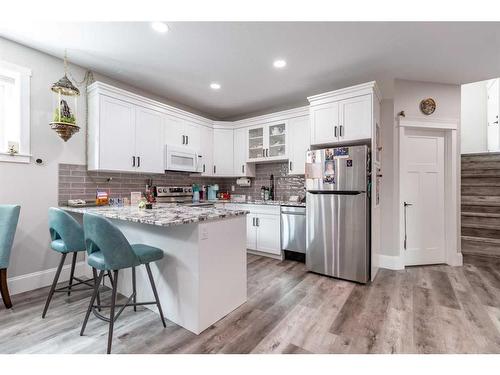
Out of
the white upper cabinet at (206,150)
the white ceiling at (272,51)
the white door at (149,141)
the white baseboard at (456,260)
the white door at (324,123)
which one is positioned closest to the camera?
the white ceiling at (272,51)

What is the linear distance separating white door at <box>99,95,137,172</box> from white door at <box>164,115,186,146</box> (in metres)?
0.58

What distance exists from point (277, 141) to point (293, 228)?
159cm

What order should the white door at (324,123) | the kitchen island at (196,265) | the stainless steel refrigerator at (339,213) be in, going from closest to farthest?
the kitchen island at (196,265) < the stainless steel refrigerator at (339,213) < the white door at (324,123)

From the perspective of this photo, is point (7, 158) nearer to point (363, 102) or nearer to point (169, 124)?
point (169, 124)

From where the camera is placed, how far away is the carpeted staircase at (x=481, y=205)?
12.6 ft

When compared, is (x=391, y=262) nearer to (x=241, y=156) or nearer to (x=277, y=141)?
(x=277, y=141)

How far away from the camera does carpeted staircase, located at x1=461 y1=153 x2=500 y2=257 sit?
3852 millimetres

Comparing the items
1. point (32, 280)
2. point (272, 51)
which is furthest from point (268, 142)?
point (32, 280)

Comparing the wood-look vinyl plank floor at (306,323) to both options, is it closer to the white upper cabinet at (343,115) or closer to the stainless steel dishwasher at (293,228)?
the stainless steel dishwasher at (293,228)

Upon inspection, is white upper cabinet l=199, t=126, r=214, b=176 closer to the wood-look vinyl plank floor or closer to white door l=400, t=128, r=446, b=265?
the wood-look vinyl plank floor

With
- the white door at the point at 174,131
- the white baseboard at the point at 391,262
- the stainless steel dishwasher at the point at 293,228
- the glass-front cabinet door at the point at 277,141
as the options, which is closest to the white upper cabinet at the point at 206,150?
the white door at the point at 174,131

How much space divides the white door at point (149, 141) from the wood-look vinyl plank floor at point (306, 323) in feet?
5.83

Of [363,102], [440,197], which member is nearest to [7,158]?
[363,102]

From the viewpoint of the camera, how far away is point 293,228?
3.65 metres
